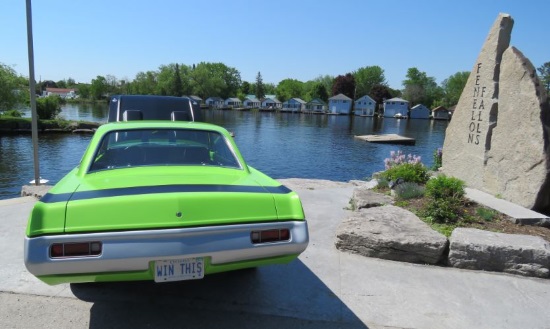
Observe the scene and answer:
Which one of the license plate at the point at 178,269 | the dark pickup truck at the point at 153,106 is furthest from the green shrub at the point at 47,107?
the license plate at the point at 178,269

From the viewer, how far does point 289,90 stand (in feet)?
467

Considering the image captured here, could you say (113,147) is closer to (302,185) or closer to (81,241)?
(81,241)

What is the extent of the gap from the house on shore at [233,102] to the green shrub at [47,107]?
85179 millimetres

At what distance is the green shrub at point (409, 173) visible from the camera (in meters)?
7.67

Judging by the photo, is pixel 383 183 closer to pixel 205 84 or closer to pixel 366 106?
pixel 366 106

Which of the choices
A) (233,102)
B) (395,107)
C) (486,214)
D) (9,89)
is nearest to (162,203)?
(486,214)

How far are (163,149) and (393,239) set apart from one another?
3110 mm

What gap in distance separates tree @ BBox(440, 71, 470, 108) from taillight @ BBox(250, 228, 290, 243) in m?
134

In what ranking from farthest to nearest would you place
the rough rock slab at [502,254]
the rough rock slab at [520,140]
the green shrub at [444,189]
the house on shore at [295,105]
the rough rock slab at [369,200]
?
the house on shore at [295,105], the rough rock slab at [369,200], the rough rock slab at [520,140], the green shrub at [444,189], the rough rock slab at [502,254]

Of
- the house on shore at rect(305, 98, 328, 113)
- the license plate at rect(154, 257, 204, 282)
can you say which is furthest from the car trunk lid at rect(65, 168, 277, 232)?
the house on shore at rect(305, 98, 328, 113)

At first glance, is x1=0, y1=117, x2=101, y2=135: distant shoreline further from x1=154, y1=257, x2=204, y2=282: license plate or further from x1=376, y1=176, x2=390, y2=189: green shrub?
x1=154, y1=257, x2=204, y2=282: license plate

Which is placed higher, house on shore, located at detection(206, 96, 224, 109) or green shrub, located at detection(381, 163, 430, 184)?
house on shore, located at detection(206, 96, 224, 109)

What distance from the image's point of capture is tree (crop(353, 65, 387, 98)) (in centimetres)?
13788

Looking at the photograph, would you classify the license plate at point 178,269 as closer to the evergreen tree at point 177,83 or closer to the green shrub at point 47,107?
the green shrub at point 47,107
